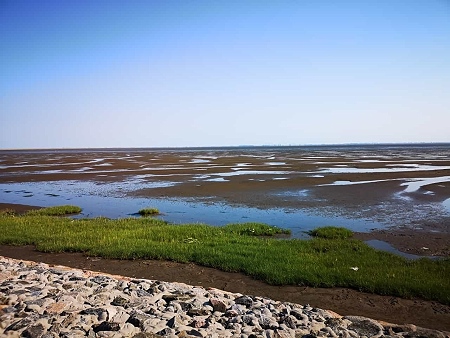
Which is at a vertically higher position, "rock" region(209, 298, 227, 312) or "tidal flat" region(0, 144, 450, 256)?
"rock" region(209, 298, 227, 312)

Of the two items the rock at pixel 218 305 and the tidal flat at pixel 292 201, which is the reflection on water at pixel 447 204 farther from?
the rock at pixel 218 305

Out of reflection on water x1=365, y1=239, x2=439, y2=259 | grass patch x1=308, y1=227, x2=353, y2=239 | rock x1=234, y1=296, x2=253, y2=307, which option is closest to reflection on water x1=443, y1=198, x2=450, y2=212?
reflection on water x1=365, y1=239, x2=439, y2=259

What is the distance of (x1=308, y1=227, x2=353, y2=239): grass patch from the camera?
1574 centimetres

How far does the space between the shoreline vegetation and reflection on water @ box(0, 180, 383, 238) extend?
92.1 inches

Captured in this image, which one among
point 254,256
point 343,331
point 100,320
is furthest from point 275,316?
point 254,256

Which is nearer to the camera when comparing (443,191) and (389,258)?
(389,258)

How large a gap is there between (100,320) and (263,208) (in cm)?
1727

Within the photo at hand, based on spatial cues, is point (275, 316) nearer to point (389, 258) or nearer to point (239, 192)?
point (389, 258)

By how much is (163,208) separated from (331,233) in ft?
41.1

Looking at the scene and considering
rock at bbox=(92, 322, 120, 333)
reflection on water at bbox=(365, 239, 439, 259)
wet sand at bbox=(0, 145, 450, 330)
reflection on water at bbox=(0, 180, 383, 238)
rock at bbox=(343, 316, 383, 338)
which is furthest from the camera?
reflection on water at bbox=(0, 180, 383, 238)

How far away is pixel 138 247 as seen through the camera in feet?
44.8

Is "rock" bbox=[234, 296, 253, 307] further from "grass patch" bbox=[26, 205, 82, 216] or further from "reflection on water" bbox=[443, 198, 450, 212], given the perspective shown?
"reflection on water" bbox=[443, 198, 450, 212]

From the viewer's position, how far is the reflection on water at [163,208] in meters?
19.2

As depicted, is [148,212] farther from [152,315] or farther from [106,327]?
[106,327]
